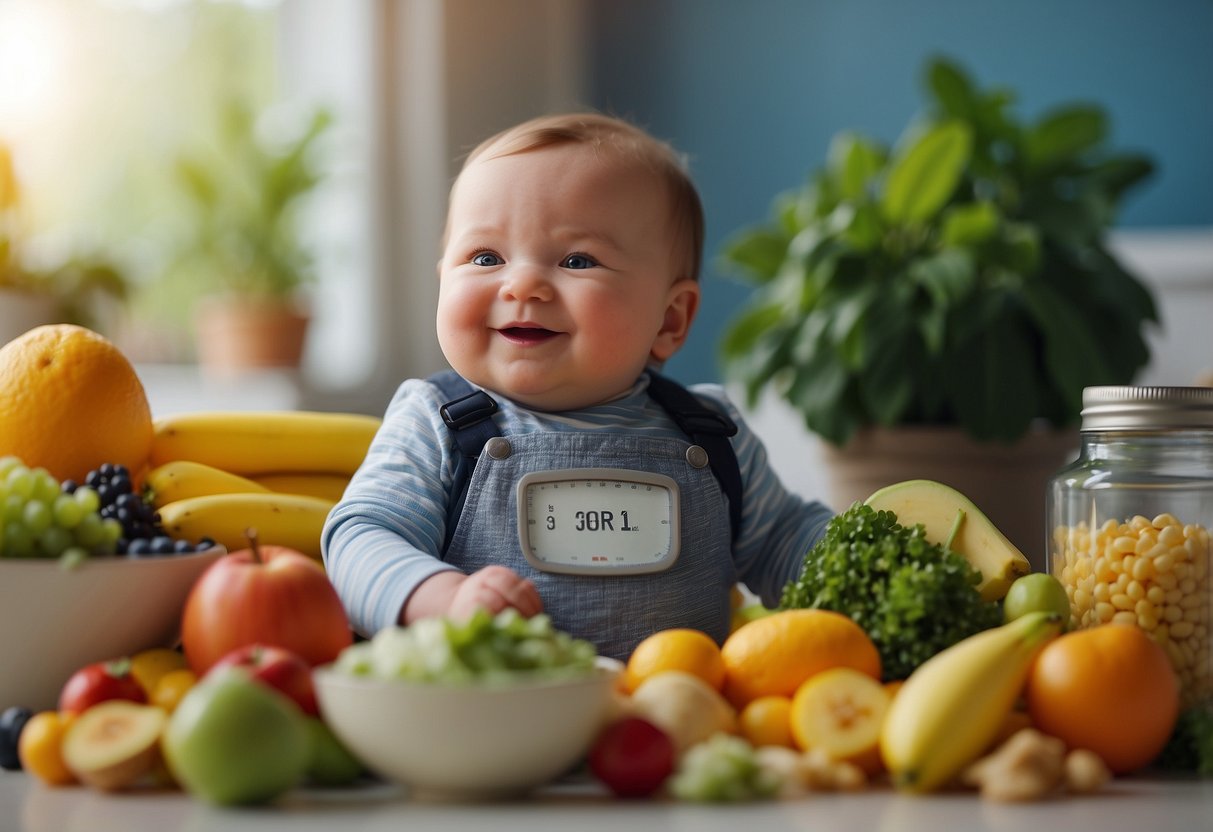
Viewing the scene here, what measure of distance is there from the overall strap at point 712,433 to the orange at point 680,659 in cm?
39

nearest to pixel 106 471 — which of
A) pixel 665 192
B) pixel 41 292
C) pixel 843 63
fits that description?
pixel 665 192

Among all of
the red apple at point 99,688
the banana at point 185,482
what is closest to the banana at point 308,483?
the banana at point 185,482

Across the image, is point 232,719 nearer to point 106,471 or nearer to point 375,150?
point 106,471

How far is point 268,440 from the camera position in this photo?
1331 mm

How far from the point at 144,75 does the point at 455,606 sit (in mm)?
2978

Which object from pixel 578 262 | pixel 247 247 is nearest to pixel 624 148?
pixel 578 262

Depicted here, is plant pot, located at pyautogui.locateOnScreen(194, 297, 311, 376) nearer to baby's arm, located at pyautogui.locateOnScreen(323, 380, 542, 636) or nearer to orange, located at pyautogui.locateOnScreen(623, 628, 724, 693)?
baby's arm, located at pyautogui.locateOnScreen(323, 380, 542, 636)

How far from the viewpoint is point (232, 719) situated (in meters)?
0.65

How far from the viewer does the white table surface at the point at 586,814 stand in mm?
648

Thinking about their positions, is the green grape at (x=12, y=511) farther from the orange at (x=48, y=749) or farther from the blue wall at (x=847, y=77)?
the blue wall at (x=847, y=77)

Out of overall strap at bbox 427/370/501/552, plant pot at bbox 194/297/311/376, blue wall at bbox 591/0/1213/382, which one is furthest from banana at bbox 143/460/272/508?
blue wall at bbox 591/0/1213/382

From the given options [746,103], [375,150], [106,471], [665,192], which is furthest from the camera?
[746,103]

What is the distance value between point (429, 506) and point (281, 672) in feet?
1.18

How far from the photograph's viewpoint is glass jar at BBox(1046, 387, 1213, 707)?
2.89 ft
